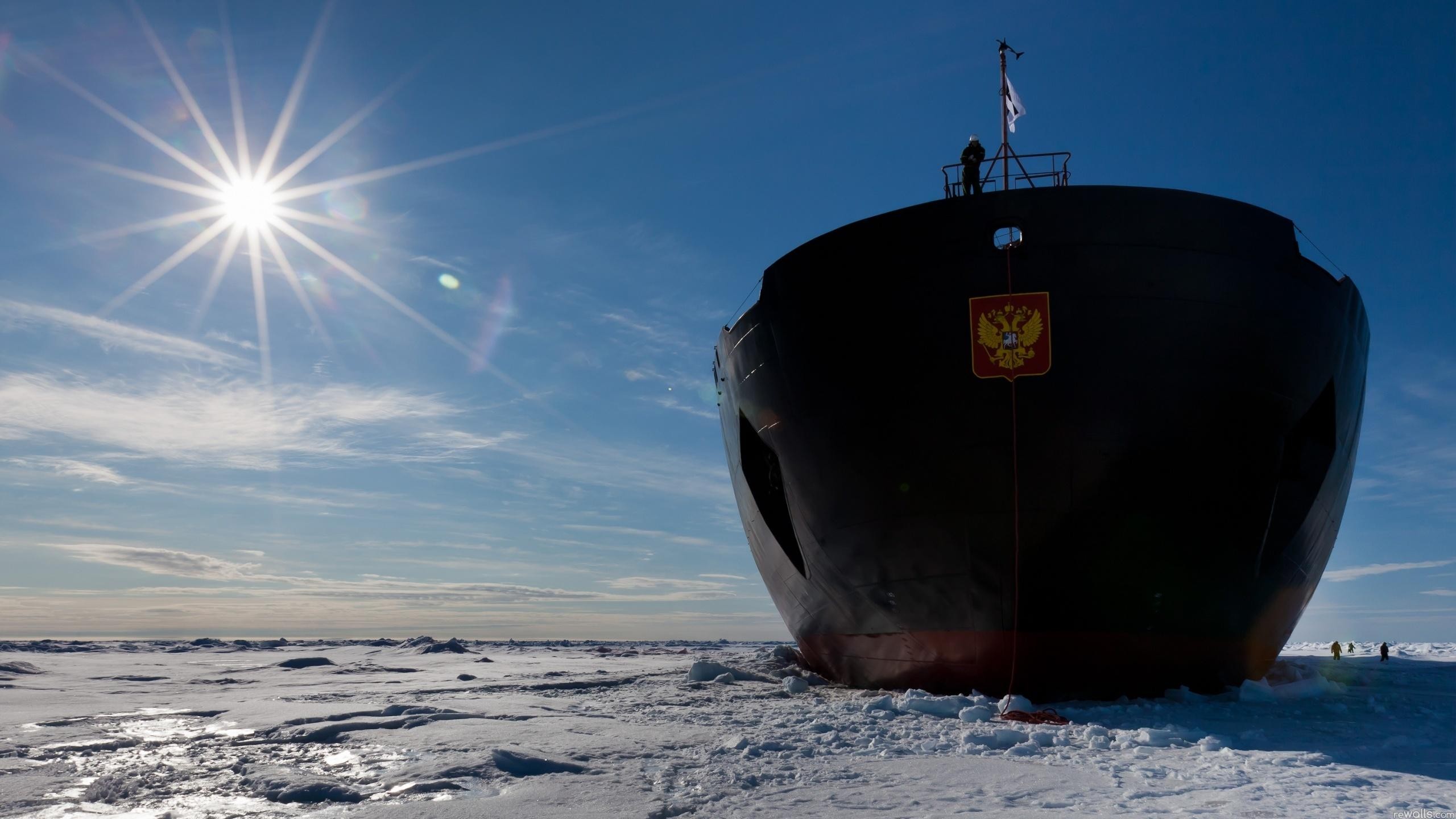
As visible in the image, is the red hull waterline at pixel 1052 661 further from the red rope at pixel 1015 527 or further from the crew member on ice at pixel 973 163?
the crew member on ice at pixel 973 163

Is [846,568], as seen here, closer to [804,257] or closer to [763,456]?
[763,456]

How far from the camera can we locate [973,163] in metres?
10.5

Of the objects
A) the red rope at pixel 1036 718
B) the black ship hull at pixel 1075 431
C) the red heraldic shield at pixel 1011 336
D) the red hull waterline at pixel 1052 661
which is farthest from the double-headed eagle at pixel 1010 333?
the red rope at pixel 1036 718

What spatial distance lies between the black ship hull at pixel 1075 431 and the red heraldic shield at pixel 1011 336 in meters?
0.07

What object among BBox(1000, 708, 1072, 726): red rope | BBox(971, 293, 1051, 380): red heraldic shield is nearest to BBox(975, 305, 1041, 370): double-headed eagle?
BBox(971, 293, 1051, 380): red heraldic shield

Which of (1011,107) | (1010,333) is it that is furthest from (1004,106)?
(1010,333)

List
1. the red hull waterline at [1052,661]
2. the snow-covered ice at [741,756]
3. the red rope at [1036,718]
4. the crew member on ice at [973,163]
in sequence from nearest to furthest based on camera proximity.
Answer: the snow-covered ice at [741,756] → the red rope at [1036,718] → the red hull waterline at [1052,661] → the crew member on ice at [973,163]

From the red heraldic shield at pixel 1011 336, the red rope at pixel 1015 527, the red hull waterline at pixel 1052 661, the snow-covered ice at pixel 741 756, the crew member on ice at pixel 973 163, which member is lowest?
the snow-covered ice at pixel 741 756

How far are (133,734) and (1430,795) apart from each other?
349 inches

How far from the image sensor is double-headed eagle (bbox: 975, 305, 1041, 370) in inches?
269

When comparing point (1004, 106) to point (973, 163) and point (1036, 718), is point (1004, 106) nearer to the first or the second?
point (973, 163)

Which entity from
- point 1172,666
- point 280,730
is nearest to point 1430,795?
point 1172,666

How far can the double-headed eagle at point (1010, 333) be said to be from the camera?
6844 mm

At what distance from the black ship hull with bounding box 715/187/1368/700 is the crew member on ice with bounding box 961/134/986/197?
12.1ft
